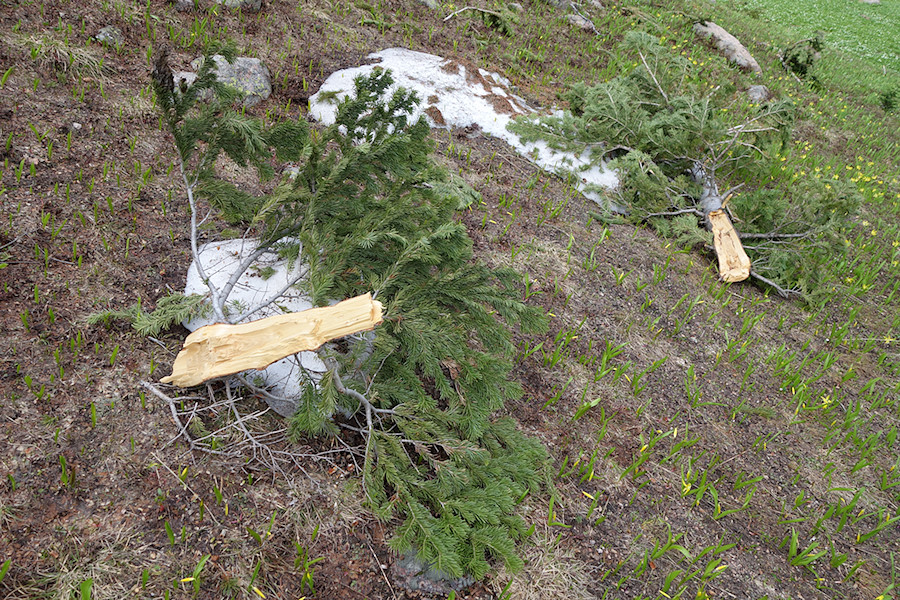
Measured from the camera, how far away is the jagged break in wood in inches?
218

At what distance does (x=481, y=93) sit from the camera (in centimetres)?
674

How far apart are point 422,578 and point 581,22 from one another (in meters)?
11.2

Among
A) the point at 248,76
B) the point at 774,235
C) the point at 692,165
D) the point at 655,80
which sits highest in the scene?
the point at 248,76

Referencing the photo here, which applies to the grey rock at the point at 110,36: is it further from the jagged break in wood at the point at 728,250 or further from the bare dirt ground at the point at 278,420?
the jagged break in wood at the point at 728,250

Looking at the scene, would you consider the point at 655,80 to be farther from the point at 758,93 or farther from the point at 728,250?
the point at 758,93

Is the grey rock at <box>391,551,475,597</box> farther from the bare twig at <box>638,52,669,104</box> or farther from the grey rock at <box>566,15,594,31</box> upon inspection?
the grey rock at <box>566,15,594,31</box>

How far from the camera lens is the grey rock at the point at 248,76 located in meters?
5.19

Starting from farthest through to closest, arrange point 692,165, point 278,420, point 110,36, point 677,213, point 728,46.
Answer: point 728,46 < point 692,165 < point 677,213 < point 110,36 < point 278,420

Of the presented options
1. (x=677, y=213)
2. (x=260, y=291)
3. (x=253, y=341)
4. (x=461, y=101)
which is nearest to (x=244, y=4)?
(x=461, y=101)

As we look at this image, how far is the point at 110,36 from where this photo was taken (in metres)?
5.05

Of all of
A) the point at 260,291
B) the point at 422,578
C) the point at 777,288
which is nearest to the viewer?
the point at 422,578

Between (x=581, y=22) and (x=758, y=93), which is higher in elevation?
(x=581, y=22)

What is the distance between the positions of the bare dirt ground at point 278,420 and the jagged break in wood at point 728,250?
0.53 ft

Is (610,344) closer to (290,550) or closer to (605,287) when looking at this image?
(605,287)
